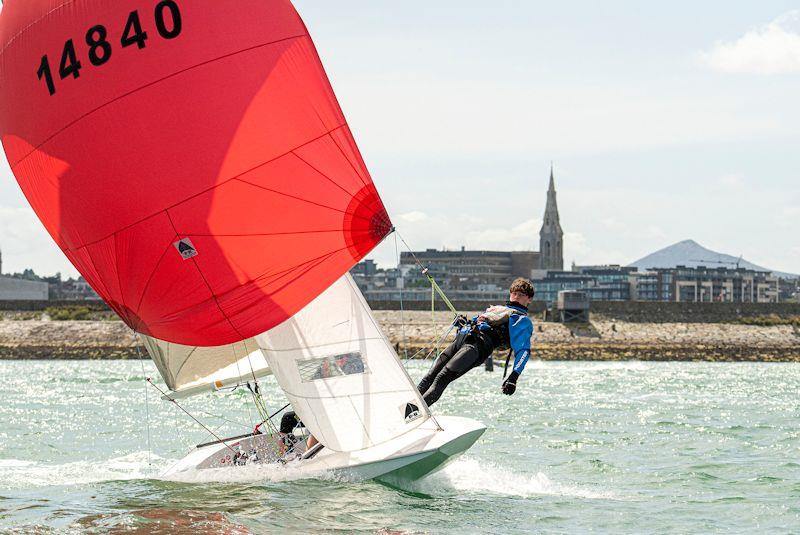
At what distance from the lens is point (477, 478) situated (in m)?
14.9

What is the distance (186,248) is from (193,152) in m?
0.99

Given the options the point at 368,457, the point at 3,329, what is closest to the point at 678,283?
the point at 3,329

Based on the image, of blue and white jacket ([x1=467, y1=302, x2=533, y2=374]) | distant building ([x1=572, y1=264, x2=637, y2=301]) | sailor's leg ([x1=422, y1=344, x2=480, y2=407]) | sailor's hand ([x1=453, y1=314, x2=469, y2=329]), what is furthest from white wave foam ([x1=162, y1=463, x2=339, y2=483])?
distant building ([x1=572, y1=264, x2=637, y2=301])

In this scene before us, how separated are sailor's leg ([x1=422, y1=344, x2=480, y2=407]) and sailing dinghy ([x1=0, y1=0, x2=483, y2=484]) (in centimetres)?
79

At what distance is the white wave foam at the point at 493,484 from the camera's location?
14070 millimetres

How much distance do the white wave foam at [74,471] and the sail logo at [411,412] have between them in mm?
3855

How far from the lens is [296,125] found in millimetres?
12312

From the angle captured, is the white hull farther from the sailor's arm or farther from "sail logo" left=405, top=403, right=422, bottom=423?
the sailor's arm

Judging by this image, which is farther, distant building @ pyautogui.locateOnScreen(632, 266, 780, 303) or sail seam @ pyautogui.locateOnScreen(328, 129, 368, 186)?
distant building @ pyautogui.locateOnScreen(632, 266, 780, 303)

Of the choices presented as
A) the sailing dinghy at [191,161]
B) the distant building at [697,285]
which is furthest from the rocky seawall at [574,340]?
the distant building at [697,285]

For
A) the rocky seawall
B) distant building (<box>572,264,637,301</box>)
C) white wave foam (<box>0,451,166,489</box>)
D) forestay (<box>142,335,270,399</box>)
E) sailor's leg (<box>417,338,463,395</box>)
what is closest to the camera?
→ sailor's leg (<box>417,338,463,395</box>)

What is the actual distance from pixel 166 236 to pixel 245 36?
7.08ft

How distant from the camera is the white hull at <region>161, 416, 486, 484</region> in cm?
1315

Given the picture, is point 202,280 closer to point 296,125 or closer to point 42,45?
point 296,125
